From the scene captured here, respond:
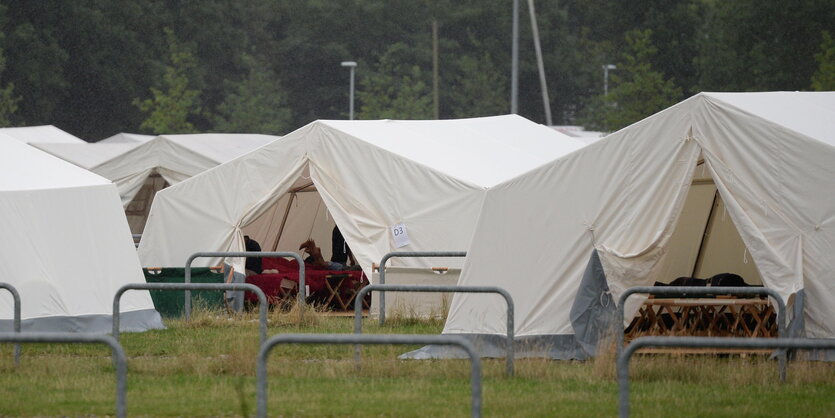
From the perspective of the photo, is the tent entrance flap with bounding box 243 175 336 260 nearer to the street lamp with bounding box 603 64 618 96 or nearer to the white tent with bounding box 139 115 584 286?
the white tent with bounding box 139 115 584 286

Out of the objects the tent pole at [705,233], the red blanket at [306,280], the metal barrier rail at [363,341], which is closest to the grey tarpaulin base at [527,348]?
the tent pole at [705,233]

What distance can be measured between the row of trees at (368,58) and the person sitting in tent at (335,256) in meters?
25.9

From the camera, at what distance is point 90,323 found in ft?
52.3

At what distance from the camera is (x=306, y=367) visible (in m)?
12.6

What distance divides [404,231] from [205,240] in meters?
3.07

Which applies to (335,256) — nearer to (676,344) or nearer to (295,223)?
(295,223)

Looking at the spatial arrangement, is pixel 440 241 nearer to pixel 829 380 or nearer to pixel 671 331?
pixel 671 331

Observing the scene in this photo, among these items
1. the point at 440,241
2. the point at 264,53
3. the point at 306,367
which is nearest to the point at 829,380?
the point at 306,367

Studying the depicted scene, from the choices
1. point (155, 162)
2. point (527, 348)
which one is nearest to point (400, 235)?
point (527, 348)

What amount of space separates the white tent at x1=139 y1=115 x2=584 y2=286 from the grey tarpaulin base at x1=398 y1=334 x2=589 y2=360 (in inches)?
218

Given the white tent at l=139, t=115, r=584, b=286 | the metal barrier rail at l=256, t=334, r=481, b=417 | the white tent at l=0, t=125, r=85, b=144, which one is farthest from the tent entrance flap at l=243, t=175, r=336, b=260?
the metal barrier rail at l=256, t=334, r=481, b=417

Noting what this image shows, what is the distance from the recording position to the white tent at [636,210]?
12891mm

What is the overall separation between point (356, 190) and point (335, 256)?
8.08ft

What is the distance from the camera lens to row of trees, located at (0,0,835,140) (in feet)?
182
